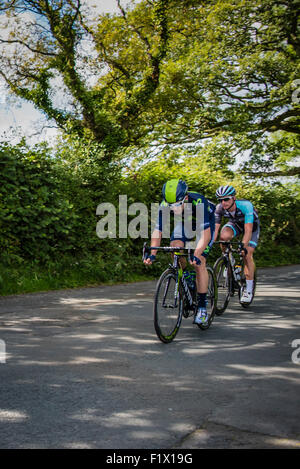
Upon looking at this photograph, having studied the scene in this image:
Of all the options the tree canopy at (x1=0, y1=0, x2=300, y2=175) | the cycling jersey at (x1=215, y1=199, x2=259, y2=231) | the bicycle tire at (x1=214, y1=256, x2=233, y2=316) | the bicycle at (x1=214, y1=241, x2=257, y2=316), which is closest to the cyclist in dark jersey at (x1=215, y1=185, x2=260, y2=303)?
the cycling jersey at (x1=215, y1=199, x2=259, y2=231)

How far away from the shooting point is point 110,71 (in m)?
24.9

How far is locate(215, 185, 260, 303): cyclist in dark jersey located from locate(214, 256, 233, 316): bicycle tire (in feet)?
1.32

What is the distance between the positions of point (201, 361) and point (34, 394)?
1.85 metres

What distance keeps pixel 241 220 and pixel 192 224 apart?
2.27m

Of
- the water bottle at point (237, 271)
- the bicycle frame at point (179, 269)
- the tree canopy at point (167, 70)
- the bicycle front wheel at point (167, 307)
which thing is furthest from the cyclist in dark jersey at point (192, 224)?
the tree canopy at point (167, 70)

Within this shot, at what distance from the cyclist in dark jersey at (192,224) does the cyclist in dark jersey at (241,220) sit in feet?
5.15

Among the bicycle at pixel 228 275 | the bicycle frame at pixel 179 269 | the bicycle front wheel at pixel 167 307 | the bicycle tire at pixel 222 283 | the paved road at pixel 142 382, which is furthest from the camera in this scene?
the bicycle at pixel 228 275

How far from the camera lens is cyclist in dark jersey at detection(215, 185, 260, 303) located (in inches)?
322

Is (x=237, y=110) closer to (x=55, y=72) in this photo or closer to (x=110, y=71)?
(x=110, y=71)

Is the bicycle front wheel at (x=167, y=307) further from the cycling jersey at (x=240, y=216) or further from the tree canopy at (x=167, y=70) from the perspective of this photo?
the tree canopy at (x=167, y=70)

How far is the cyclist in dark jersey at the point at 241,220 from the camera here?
Result: 8.17m

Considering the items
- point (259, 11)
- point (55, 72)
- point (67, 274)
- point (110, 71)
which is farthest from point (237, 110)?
point (67, 274)

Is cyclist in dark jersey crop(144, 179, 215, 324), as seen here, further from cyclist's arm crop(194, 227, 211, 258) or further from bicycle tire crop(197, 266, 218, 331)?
bicycle tire crop(197, 266, 218, 331)

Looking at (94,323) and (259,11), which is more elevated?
(259,11)
